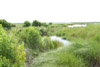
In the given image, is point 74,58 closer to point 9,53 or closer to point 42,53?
point 42,53

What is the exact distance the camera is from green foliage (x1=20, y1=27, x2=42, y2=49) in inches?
191

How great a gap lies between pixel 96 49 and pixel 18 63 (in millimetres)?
3055

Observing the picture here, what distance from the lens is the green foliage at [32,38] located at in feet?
15.9

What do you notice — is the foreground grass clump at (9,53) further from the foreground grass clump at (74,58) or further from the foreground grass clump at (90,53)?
the foreground grass clump at (90,53)

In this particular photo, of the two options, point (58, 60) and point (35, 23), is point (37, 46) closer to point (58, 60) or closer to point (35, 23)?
point (58, 60)

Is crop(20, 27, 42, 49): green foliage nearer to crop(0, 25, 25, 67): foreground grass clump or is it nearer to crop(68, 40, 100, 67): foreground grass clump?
crop(68, 40, 100, 67): foreground grass clump

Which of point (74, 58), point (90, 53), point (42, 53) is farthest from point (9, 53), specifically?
point (90, 53)

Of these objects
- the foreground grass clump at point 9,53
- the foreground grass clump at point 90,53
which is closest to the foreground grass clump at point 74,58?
the foreground grass clump at point 90,53

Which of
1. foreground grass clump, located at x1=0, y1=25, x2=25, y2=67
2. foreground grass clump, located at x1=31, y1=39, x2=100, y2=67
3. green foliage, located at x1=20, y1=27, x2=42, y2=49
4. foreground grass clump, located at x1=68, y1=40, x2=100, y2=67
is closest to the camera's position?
foreground grass clump, located at x1=0, y1=25, x2=25, y2=67

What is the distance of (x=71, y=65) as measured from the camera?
2.76 metres

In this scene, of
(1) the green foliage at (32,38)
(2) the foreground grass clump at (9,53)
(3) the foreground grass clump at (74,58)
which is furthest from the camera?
(1) the green foliage at (32,38)

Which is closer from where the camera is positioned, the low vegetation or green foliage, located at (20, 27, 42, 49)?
the low vegetation

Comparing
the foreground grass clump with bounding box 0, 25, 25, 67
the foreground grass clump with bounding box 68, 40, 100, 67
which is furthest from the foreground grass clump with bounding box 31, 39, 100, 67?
the foreground grass clump with bounding box 0, 25, 25, 67

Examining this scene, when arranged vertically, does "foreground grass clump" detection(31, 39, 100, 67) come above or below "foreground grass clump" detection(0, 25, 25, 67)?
below
